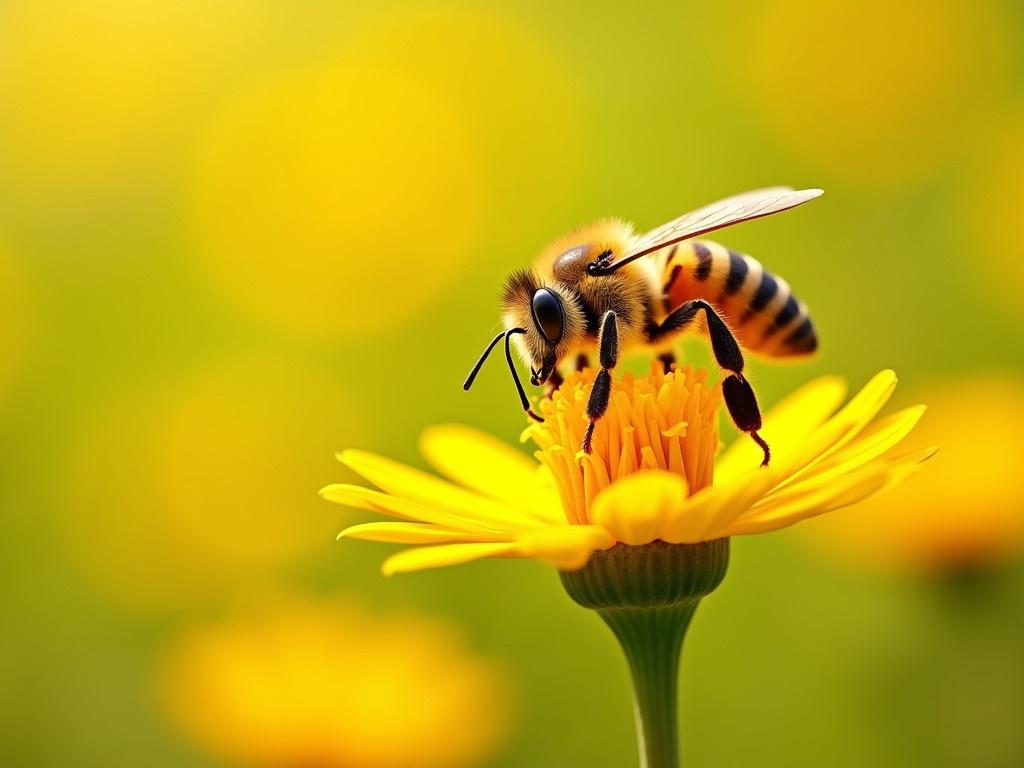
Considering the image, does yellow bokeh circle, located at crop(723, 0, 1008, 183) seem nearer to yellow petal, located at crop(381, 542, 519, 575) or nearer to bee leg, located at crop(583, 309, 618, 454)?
bee leg, located at crop(583, 309, 618, 454)

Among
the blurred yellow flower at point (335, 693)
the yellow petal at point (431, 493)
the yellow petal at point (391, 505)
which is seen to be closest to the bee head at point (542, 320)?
the yellow petal at point (431, 493)

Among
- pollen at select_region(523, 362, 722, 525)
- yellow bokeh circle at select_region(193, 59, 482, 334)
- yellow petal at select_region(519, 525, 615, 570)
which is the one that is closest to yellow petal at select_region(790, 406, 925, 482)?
pollen at select_region(523, 362, 722, 525)

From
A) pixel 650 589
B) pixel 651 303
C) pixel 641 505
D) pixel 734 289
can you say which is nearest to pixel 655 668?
pixel 650 589

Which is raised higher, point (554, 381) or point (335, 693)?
point (554, 381)

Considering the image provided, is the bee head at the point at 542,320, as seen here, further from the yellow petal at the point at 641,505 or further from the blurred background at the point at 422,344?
the blurred background at the point at 422,344

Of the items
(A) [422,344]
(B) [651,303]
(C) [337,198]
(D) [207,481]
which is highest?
(C) [337,198]

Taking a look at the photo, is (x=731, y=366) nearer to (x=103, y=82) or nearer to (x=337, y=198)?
(x=337, y=198)
